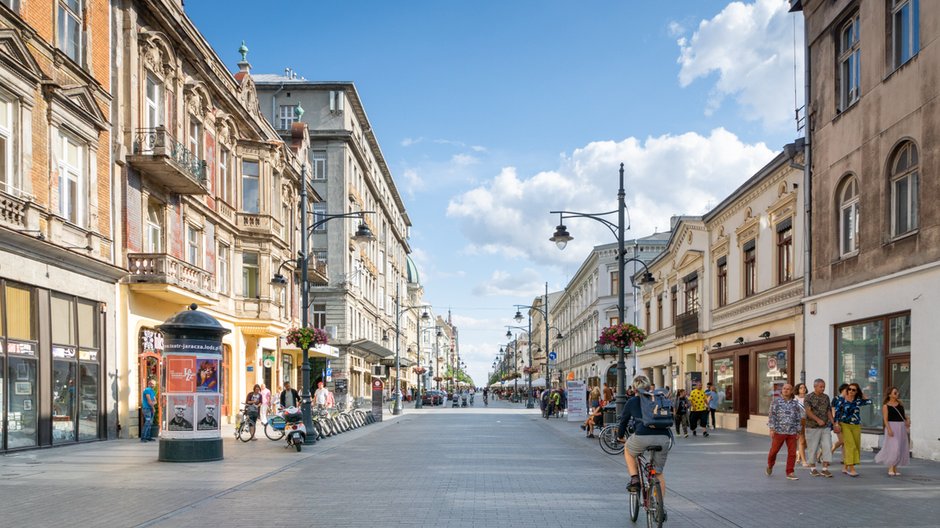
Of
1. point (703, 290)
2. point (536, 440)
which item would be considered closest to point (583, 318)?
point (703, 290)

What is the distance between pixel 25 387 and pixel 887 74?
19.5 m

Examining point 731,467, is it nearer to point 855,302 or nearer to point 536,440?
point 855,302

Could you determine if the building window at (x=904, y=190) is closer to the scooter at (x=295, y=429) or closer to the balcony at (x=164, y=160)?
the scooter at (x=295, y=429)

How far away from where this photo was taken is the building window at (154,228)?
2548 cm

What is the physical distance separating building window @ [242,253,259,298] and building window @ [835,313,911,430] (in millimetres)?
22769

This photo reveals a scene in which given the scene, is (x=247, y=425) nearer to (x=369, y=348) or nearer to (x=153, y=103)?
(x=153, y=103)

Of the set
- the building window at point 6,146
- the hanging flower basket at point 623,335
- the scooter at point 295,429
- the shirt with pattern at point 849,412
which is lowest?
the scooter at point 295,429

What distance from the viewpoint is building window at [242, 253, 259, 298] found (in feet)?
116

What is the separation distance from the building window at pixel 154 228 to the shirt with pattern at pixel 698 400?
54.0 ft

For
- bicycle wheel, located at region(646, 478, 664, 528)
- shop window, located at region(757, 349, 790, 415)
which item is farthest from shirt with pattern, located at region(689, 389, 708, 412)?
bicycle wheel, located at region(646, 478, 664, 528)

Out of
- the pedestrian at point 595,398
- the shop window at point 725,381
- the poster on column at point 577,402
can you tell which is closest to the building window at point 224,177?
the pedestrian at point 595,398

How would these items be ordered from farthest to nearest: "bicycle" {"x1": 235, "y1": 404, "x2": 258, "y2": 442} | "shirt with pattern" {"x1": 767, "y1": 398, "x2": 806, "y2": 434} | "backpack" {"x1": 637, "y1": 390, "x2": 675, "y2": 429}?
"bicycle" {"x1": 235, "y1": 404, "x2": 258, "y2": 442}, "shirt with pattern" {"x1": 767, "y1": 398, "x2": 806, "y2": 434}, "backpack" {"x1": 637, "y1": 390, "x2": 675, "y2": 429}

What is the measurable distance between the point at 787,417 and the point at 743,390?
1559cm

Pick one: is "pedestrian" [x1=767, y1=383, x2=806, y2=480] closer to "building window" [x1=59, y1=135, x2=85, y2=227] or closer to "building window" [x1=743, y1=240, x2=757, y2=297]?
"building window" [x1=743, y1=240, x2=757, y2=297]
